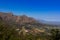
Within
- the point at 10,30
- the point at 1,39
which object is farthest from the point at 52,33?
the point at 1,39

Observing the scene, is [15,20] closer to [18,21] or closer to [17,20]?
[17,20]

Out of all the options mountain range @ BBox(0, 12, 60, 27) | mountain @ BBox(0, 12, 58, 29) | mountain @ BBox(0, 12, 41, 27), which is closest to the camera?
mountain @ BBox(0, 12, 41, 27)

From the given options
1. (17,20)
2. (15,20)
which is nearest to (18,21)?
(17,20)

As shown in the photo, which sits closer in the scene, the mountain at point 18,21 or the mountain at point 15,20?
the mountain at point 15,20

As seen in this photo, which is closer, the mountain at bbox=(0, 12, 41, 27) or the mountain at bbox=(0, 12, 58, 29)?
the mountain at bbox=(0, 12, 41, 27)

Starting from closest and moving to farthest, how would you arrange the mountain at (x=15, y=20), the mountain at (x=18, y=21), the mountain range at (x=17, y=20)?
1. the mountain at (x=15, y=20)
2. the mountain at (x=18, y=21)
3. the mountain range at (x=17, y=20)

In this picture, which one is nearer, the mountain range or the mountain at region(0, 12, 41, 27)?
the mountain at region(0, 12, 41, 27)

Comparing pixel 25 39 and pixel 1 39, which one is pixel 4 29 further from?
pixel 25 39

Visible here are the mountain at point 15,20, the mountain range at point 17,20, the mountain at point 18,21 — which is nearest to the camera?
the mountain at point 15,20

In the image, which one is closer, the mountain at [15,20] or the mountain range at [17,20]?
the mountain at [15,20]

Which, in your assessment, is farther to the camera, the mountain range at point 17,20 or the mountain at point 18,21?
the mountain range at point 17,20

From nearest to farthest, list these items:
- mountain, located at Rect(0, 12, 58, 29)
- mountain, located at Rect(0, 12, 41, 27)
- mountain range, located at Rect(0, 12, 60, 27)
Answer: mountain, located at Rect(0, 12, 41, 27) → mountain, located at Rect(0, 12, 58, 29) → mountain range, located at Rect(0, 12, 60, 27)
